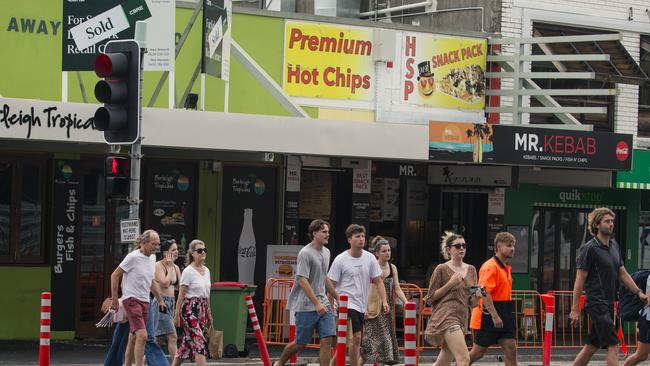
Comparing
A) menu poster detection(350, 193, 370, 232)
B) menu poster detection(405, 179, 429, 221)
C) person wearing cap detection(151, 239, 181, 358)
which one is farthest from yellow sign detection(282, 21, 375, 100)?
person wearing cap detection(151, 239, 181, 358)

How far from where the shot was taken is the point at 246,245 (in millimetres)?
23156

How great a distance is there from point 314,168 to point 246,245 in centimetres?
193

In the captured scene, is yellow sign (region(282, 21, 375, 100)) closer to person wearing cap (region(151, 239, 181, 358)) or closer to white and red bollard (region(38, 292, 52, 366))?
person wearing cap (region(151, 239, 181, 358))

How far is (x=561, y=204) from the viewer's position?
2598cm

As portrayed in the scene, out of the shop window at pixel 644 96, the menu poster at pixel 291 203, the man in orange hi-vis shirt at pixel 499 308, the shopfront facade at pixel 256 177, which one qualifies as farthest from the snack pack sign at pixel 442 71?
the man in orange hi-vis shirt at pixel 499 308

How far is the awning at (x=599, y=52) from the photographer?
78.9ft

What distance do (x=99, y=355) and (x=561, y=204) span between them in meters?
9.96

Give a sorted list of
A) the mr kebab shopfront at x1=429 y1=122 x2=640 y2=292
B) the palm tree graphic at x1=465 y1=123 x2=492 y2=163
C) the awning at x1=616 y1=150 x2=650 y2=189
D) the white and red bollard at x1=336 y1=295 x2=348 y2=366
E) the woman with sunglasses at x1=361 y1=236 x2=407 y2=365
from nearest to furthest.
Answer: the white and red bollard at x1=336 y1=295 x2=348 y2=366, the woman with sunglasses at x1=361 y1=236 x2=407 y2=365, the palm tree graphic at x1=465 y1=123 x2=492 y2=163, the mr kebab shopfront at x1=429 y1=122 x2=640 y2=292, the awning at x1=616 y1=150 x2=650 y2=189

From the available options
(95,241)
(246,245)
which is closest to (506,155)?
(246,245)

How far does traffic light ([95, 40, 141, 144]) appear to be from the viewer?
50.6 feet

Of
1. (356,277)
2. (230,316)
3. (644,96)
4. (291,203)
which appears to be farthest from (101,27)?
(644,96)

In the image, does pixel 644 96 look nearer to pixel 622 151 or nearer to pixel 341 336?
pixel 622 151

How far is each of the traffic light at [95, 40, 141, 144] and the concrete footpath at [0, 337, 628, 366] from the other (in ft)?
13.8

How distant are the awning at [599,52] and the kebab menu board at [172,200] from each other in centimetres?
700
